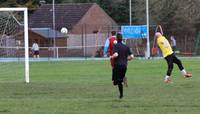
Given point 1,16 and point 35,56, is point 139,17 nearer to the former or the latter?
point 35,56

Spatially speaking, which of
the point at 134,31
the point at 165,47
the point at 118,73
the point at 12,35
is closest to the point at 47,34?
the point at 134,31

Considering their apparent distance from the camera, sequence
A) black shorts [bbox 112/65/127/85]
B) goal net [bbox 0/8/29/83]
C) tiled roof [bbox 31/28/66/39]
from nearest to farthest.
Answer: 1. black shorts [bbox 112/65/127/85]
2. goal net [bbox 0/8/29/83]
3. tiled roof [bbox 31/28/66/39]

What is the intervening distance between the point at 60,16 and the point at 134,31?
20647 millimetres

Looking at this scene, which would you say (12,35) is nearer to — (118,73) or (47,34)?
(118,73)

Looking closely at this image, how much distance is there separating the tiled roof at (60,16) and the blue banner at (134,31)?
56.7 feet

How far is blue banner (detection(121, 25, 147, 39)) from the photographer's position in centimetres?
6172

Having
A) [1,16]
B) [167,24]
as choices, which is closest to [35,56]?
[167,24]

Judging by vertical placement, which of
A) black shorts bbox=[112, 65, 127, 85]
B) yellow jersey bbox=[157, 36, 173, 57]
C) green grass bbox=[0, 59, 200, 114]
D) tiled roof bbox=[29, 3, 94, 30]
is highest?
tiled roof bbox=[29, 3, 94, 30]

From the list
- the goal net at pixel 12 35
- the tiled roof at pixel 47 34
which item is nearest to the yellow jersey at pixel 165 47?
the goal net at pixel 12 35

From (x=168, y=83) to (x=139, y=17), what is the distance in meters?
A: 55.6

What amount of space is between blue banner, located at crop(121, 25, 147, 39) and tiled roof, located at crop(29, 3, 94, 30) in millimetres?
17268

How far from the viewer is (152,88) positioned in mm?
20312

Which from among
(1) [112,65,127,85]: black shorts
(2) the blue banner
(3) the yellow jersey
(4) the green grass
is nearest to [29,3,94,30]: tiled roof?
(2) the blue banner

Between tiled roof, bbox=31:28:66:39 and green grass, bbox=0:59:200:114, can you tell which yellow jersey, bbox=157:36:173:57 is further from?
tiled roof, bbox=31:28:66:39
